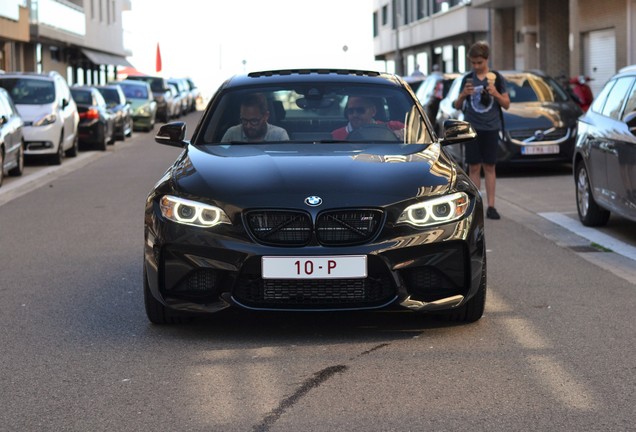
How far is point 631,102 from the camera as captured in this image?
35.9 feet

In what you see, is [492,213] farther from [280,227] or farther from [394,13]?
[394,13]

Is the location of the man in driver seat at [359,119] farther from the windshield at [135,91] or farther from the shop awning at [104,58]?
the shop awning at [104,58]

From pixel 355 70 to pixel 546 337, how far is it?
2.61 m

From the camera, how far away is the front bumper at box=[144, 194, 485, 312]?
21.2 feet

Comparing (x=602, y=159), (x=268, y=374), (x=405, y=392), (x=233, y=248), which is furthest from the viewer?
(x=602, y=159)

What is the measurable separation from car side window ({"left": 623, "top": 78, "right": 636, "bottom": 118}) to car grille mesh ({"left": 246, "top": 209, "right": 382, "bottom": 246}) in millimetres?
5034

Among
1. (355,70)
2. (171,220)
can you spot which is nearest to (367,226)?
(171,220)

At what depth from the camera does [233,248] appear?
21.1ft

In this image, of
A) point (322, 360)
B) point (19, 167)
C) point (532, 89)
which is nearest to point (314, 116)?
point (322, 360)

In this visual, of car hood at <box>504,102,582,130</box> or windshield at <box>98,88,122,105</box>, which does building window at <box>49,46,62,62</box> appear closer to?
windshield at <box>98,88,122,105</box>

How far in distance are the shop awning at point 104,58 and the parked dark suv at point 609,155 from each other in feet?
163

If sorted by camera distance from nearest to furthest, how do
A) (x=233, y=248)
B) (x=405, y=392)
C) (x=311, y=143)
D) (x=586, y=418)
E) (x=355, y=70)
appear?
(x=586, y=418) → (x=405, y=392) → (x=233, y=248) → (x=311, y=143) → (x=355, y=70)

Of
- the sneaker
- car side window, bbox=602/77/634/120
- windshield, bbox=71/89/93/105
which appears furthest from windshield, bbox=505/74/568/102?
windshield, bbox=71/89/93/105

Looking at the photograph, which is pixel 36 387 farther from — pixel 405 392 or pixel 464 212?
pixel 464 212
